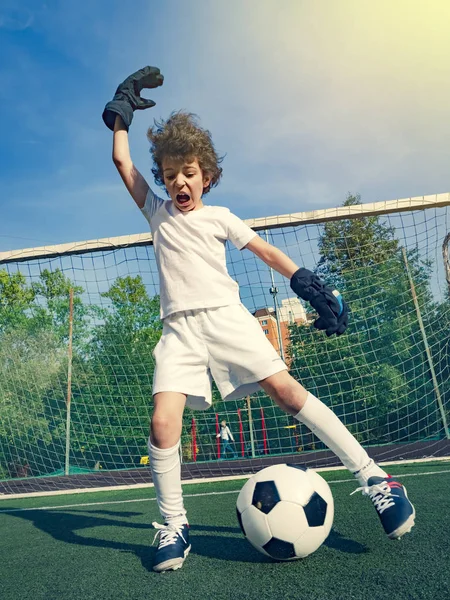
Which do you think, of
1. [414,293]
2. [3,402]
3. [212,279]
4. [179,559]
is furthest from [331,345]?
[179,559]

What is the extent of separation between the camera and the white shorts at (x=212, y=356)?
225 cm

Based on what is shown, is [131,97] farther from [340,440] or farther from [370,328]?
[370,328]

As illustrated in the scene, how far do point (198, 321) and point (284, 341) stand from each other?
199 inches

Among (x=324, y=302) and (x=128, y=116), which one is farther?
(x=128, y=116)

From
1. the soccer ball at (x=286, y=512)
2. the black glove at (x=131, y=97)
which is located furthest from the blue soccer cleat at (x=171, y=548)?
the black glove at (x=131, y=97)

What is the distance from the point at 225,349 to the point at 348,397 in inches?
209

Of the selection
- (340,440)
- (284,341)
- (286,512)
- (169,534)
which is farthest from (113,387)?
(286,512)

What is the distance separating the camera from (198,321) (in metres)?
2.35

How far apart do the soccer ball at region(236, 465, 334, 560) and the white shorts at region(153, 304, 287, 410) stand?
413mm

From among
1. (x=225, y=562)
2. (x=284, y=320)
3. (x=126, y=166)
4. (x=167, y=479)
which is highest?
(x=126, y=166)

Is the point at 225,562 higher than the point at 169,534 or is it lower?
lower

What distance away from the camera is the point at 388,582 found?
152cm

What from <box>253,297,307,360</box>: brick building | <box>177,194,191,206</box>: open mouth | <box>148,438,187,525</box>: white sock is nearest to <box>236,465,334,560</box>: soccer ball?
<box>148,438,187,525</box>: white sock

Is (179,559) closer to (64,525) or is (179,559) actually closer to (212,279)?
(212,279)
